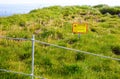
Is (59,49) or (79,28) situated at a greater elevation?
(79,28)

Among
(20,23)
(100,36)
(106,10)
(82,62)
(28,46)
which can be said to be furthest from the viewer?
(106,10)

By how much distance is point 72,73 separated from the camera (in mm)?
11164

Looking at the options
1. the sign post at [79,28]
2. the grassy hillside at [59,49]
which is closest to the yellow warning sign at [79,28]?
Result: the sign post at [79,28]

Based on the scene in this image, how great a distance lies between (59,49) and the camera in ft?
41.9

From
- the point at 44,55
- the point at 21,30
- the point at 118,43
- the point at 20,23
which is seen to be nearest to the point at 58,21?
the point at 20,23

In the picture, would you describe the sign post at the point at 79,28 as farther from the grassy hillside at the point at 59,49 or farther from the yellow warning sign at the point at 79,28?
the grassy hillside at the point at 59,49

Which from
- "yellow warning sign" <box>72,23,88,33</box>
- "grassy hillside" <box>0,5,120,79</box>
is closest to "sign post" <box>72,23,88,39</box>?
"yellow warning sign" <box>72,23,88,33</box>

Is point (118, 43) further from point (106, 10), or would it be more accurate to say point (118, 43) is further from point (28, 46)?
point (106, 10)

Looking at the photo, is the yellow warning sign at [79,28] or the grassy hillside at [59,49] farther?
the yellow warning sign at [79,28]

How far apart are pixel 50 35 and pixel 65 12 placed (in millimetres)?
6538

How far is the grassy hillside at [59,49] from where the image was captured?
36.8ft

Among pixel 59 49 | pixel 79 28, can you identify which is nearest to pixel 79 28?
pixel 79 28

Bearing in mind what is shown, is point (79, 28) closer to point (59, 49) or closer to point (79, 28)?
point (79, 28)

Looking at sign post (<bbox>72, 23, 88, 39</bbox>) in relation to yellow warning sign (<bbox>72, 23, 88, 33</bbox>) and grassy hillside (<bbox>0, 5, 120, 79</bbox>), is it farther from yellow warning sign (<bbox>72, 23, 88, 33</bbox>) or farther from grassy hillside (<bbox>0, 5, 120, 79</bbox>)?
grassy hillside (<bbox>0, 5, 120, 79</bbox>)
